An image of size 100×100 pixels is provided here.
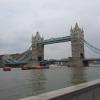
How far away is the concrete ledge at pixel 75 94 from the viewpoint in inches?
128

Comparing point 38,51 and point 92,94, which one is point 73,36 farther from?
point 92,94

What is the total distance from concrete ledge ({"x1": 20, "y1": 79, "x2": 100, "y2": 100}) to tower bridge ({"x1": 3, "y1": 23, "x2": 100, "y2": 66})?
108 metres

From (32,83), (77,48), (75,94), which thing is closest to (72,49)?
(77,48)

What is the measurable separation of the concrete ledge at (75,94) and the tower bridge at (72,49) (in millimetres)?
107900

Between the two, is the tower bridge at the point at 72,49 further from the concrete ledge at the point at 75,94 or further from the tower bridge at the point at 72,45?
the concrete ledge at the point at 75,94

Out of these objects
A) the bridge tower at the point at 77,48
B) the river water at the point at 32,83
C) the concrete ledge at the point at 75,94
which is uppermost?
the bridge tower at the point at 77,48

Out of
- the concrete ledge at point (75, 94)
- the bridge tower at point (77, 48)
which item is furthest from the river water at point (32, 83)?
the bridge tower at point (77, 48)

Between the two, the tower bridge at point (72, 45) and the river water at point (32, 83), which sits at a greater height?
the tower bridge at point (72, 45)

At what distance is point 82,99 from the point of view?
395 cm

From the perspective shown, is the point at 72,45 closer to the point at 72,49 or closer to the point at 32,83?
the point at 72,49

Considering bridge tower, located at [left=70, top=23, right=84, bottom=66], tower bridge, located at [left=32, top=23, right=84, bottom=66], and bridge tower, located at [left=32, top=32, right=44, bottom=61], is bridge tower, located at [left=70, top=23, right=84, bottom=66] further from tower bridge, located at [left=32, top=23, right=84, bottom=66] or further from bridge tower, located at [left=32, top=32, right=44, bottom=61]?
bridge tower, located at [left=32, top=32, right=44, bottom=61]

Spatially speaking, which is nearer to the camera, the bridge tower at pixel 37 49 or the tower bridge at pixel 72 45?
the tower bridge at pixel 72 45

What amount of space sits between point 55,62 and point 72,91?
454 ft

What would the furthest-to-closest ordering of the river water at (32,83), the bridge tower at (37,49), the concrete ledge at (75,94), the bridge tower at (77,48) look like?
the bridge tower at (37,49)
the bridge tower at (77,48)
the river water at (32,83)
the concrete ledge at (75,94)
